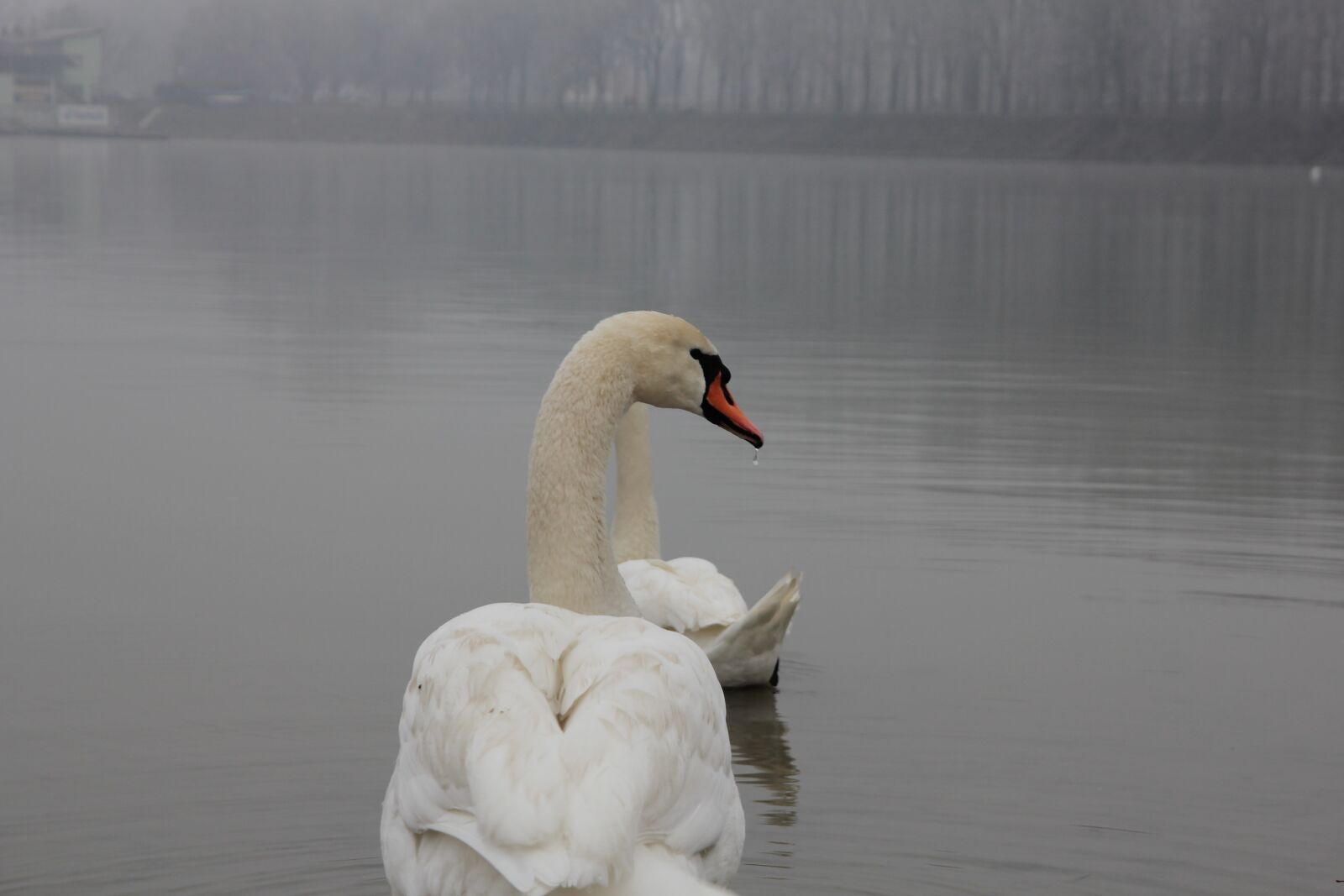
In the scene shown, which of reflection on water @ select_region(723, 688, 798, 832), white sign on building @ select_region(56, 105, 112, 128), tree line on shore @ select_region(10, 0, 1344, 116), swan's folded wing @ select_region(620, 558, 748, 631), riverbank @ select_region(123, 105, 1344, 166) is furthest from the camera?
white sign on building @ select_region(56, 105, 112, 128)

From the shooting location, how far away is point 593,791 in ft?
10.6

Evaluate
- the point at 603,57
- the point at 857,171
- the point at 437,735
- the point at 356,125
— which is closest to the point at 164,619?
the point at 437,735

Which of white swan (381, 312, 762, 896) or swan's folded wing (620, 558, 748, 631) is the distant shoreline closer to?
swan's folded wing (620, 558, 748, 631)

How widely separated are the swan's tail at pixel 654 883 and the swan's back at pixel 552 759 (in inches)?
1.3

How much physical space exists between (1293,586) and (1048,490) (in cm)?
187

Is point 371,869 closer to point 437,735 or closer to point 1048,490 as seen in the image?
point 437,735

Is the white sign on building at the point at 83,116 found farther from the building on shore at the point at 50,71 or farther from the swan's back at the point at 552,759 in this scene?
the swan's back at the point at 552,759

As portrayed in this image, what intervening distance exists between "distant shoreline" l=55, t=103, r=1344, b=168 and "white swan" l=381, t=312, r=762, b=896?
7800 cm

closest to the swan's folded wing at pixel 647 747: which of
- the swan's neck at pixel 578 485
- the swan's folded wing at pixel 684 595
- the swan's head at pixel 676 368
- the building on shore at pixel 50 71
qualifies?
the swan's neck at pixel 578 485

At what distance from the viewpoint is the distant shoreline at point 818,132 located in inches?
3243

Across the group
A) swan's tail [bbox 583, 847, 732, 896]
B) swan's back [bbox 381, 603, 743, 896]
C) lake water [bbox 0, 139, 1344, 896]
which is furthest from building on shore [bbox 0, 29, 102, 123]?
swan's tail [bbox 583, 847, 732, 896]

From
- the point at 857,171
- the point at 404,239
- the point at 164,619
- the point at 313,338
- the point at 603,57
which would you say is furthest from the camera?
the point at 603,57

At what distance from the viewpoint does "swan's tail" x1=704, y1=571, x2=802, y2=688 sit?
5.84 meters

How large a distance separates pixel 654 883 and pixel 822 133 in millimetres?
93603
